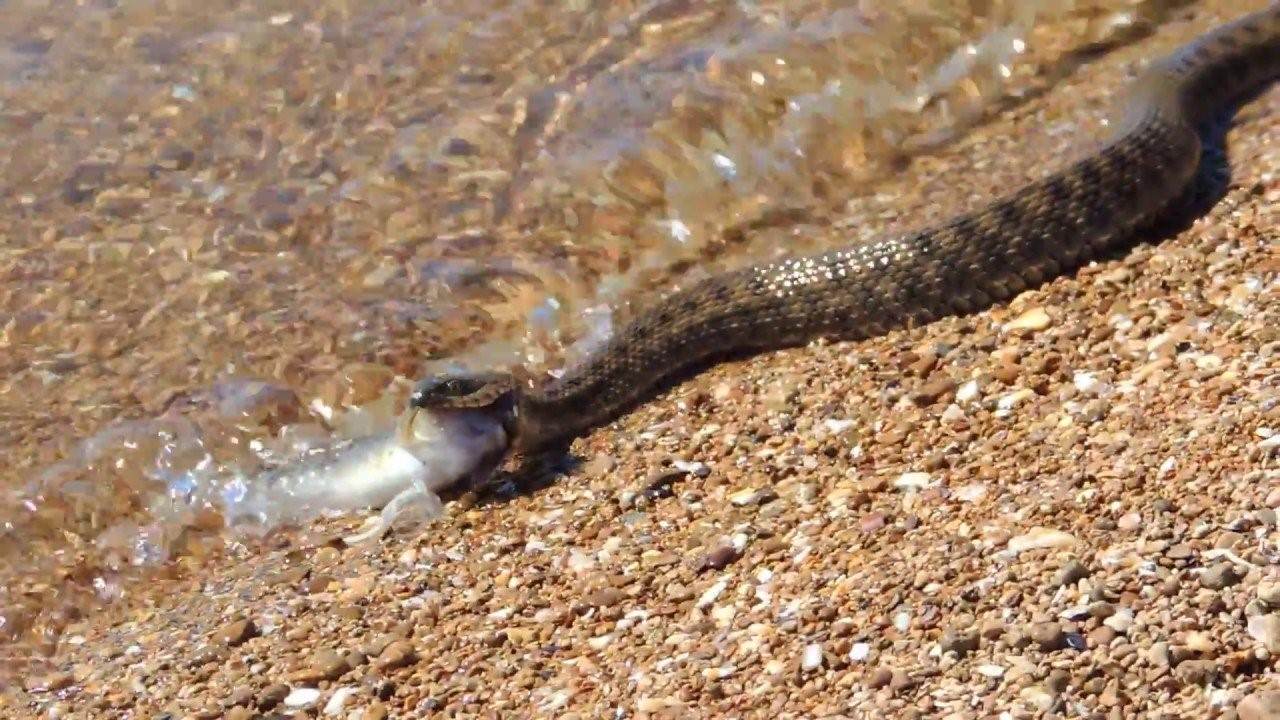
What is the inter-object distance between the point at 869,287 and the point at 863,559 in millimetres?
1977

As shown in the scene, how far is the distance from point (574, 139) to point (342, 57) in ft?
6.32

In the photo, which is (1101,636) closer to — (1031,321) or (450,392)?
(1031,321)

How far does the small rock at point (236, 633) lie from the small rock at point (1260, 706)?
3.37 metres

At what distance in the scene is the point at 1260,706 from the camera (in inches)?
126

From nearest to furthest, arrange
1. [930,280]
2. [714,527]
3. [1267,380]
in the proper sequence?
1. [1267,380]
2. [714,527]
3. [930,280]

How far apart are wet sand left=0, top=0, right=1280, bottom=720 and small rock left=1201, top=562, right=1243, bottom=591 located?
0.04 ft

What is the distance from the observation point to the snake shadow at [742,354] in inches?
236

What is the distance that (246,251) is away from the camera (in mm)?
7879

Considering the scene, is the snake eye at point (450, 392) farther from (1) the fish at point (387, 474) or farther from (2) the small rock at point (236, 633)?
(2) the small rock at point (236, 633)

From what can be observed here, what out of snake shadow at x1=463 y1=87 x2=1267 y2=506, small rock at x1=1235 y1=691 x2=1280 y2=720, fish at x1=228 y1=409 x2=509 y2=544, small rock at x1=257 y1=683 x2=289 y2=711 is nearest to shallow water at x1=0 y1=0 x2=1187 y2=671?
fish at x1=228 y1=409 x2=509 y2=544

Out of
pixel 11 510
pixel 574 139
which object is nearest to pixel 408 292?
pixel 574 139

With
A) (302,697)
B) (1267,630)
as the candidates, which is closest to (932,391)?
(1267,630)

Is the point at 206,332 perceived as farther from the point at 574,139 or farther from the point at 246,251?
the point at 574,139

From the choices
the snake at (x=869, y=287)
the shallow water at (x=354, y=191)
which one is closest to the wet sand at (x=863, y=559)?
the snake at (x=869, y=287)
